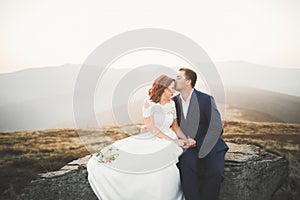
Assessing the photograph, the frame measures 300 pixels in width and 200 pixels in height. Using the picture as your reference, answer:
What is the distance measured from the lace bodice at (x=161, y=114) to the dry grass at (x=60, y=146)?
1765 mm

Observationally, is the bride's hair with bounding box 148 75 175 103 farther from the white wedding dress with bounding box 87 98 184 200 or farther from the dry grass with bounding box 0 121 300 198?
the dry grass with bounding box 0 121 300 198

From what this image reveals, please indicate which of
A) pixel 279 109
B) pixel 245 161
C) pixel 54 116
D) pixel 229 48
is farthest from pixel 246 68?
pixel 54 116

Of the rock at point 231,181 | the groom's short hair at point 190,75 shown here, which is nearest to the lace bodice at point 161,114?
the groom's short hair at point 190,75

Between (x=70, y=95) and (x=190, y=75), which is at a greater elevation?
(x=190, y=75)

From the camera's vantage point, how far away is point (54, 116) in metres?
5.19

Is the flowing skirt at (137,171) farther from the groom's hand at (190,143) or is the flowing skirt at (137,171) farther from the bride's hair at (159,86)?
the bride's hair at (159,86)

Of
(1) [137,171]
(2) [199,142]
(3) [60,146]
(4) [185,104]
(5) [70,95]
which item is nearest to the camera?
(1) [137,171]

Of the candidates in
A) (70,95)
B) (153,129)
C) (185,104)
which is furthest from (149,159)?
(70,95)

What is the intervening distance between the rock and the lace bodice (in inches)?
26.9

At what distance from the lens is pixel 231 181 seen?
108 inches

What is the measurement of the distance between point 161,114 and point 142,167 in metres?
0.55

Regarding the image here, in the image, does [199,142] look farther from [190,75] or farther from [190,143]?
[190,75]

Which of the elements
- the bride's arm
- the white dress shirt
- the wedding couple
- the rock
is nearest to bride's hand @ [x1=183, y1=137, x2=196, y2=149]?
the wedding couple

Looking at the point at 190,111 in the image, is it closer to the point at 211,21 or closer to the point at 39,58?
the point at 211,21
